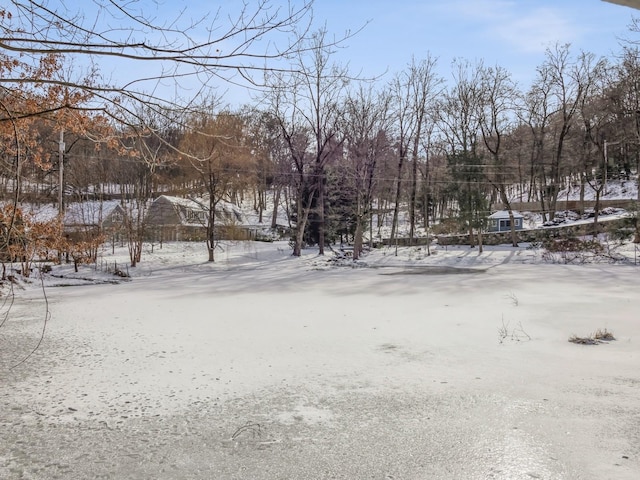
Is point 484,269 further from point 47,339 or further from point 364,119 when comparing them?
point 47,339

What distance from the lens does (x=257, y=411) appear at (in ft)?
15.1

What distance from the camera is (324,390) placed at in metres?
5.23

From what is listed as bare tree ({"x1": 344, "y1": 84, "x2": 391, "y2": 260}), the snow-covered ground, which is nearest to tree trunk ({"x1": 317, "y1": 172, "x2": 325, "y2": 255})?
bare tree ({"x1": 344, "y1": 84, "x2": 391, "y2": 260})

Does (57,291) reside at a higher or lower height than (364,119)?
lower

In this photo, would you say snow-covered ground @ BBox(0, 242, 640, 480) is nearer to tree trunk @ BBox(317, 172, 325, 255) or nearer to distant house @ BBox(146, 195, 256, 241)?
tree trunk @ BBox(317, 172, 325, 255)

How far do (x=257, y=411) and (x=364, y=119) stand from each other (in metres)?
24.9

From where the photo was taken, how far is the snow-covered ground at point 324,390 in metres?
3.57

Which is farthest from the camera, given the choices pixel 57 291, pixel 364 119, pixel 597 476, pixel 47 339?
pixel 364 119

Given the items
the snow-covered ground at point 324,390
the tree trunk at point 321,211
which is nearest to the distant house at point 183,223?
the tree trunk at point 321,211

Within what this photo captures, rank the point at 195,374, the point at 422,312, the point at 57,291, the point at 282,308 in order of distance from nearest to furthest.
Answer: the point at 195,374 → the point at 422,312 → the point at 282,308 → the point at 57,291

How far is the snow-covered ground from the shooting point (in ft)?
11.7

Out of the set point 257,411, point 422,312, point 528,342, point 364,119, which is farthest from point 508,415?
point 364,119

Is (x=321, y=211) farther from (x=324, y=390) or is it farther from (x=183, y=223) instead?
(x=324, y=390)

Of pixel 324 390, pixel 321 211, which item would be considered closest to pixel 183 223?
pixel 321 211
